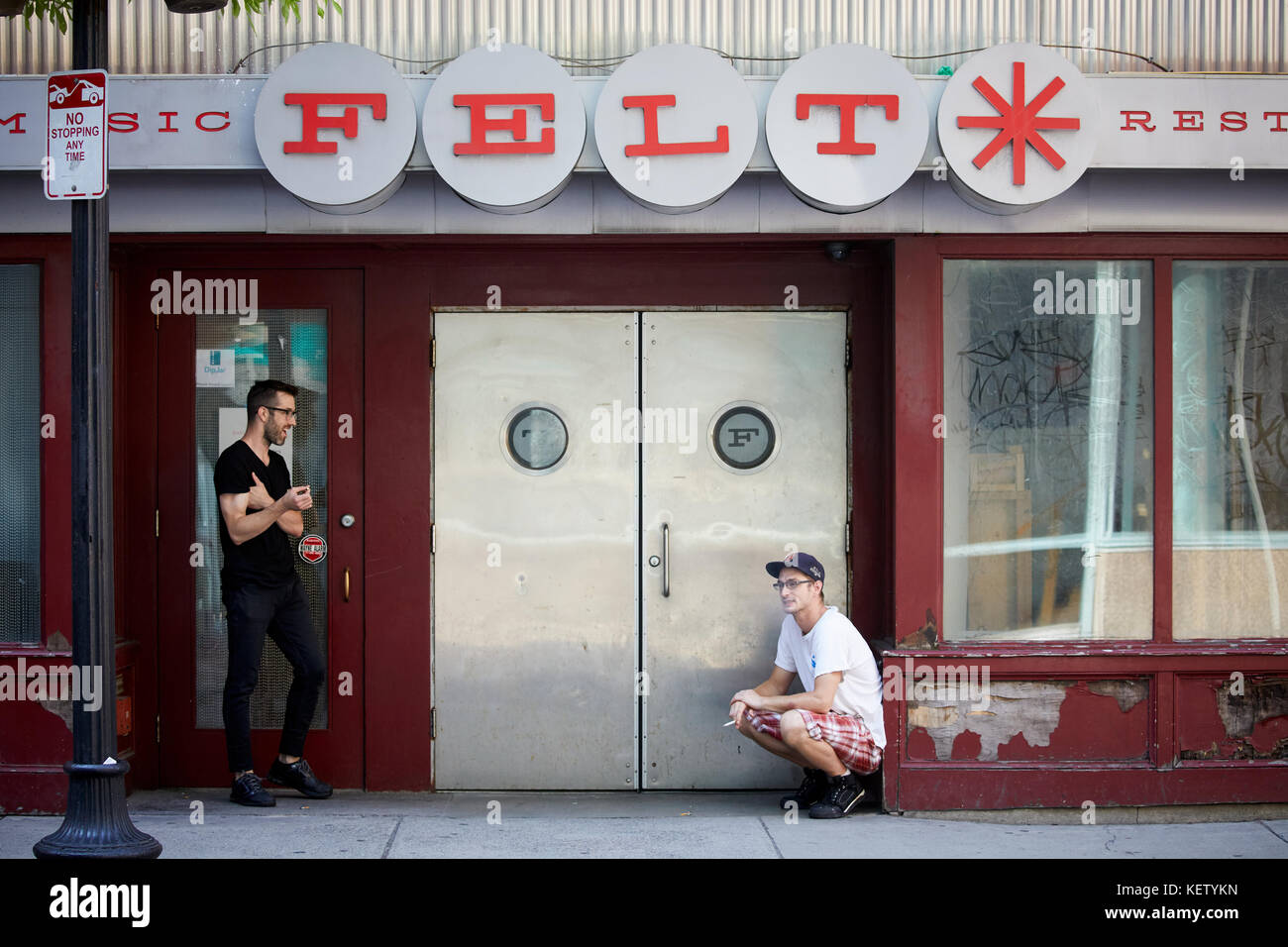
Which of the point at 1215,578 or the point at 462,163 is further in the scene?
the point at 1215,578

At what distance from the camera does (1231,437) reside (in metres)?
6.43

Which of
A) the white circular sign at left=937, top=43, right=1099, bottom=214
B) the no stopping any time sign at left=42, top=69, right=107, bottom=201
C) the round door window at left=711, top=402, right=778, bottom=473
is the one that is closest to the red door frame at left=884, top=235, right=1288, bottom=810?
the white circular sign at left=937, top=43, right=1099, bottom=214

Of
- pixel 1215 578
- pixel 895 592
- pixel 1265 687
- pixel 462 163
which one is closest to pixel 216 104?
pixel 462 163

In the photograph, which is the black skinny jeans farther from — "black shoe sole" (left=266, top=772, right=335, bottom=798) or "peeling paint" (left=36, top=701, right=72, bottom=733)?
"peeling paint" (left=36, top=701, right=72, bottom=733)

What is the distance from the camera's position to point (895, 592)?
6230mm

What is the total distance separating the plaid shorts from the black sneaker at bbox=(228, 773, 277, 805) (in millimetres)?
2379

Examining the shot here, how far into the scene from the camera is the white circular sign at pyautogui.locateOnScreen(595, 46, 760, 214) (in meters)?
5.66

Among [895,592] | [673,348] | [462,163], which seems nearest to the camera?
[462,163]

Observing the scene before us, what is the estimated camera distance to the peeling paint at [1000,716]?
6.19 meters

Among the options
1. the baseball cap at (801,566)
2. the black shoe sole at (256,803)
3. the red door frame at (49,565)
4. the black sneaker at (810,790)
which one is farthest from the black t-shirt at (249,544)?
the black sneaker at (810,790)

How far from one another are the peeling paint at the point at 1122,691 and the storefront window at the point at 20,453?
5229 mm

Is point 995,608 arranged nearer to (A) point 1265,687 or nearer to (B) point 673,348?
(A) point 1265,687

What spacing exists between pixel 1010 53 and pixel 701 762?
376 cm

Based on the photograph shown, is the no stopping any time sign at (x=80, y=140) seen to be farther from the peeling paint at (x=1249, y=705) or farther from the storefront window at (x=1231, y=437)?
the peeling paint at (x=1249, y=705)
